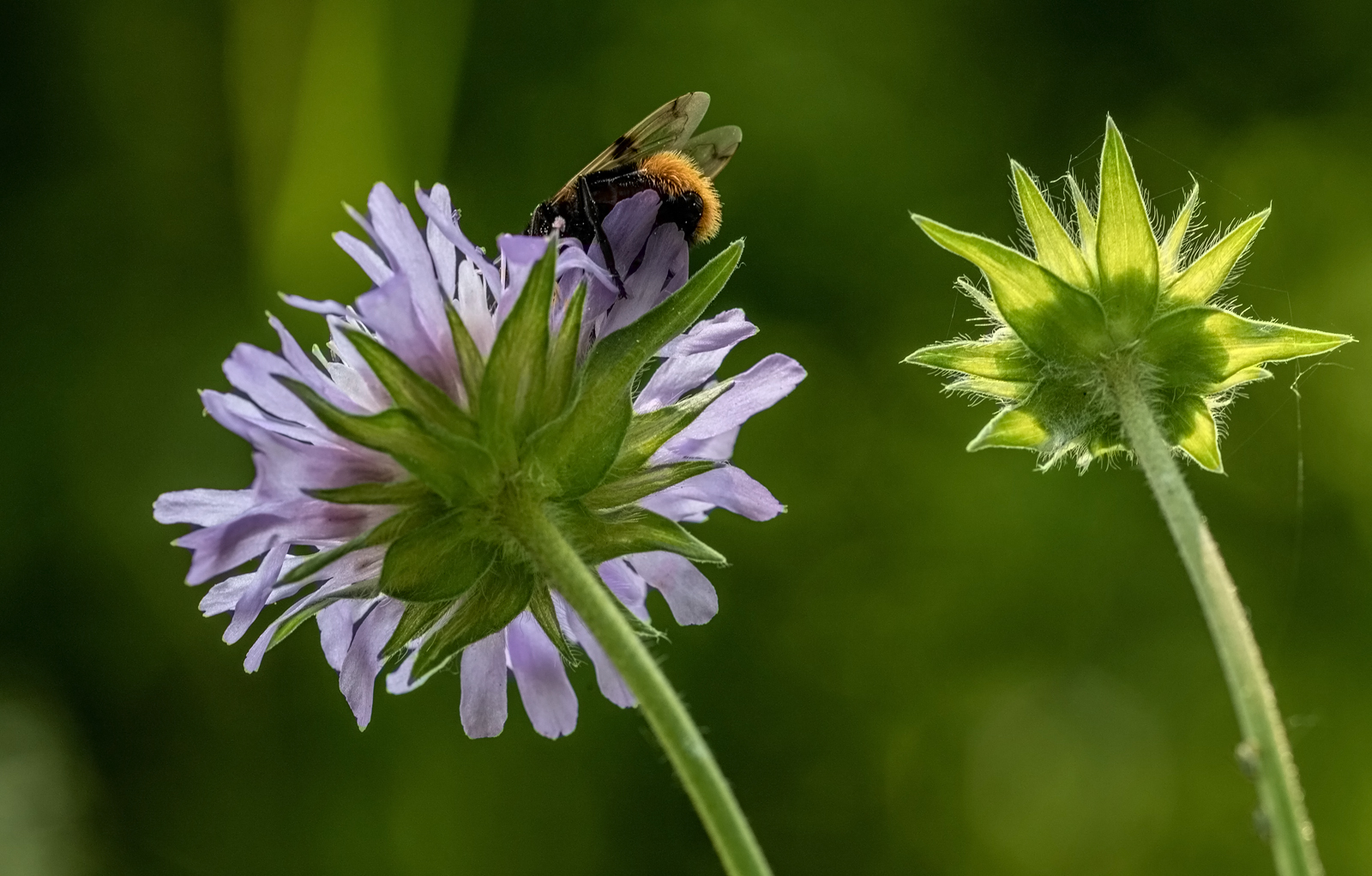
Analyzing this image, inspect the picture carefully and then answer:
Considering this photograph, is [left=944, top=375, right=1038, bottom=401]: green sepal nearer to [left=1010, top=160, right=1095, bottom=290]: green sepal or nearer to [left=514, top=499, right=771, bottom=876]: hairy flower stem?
[left=1010, top=160, right=1095, bottom=290]: green sepal

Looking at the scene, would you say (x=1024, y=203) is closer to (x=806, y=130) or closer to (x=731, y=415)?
(x=731, y=415)

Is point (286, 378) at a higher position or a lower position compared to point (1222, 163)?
lower

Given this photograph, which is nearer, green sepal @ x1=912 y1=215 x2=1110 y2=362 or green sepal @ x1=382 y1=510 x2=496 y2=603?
green sepal @ x1=382 y1=510 x2=496 y2=603

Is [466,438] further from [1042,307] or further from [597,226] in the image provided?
[1042,307]

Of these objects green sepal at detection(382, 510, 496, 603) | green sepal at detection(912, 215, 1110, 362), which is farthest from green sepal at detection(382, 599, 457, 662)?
green sepal at detection(912, 215, 1110, 362)

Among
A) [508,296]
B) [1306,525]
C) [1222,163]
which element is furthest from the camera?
[1222,163]

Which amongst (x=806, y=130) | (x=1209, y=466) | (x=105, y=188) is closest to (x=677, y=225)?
(x=1209, y=466)
